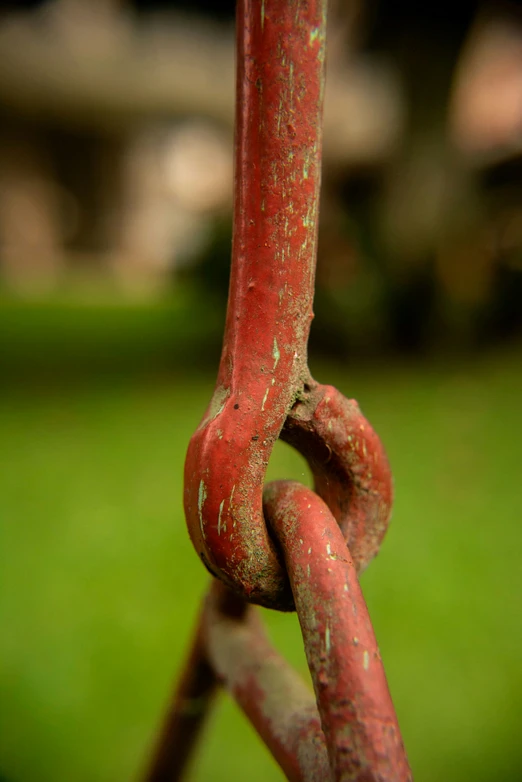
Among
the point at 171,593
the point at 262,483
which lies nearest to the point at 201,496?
the point at 262,483

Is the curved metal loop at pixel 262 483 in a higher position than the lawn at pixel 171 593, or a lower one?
higher

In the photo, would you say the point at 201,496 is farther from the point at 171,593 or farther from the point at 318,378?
the point at 318,378

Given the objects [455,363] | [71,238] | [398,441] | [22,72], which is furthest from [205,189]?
[398,441]

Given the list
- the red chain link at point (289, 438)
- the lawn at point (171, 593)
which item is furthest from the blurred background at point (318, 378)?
the red chain link at point (289, 438)

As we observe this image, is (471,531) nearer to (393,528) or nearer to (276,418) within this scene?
(393,528)

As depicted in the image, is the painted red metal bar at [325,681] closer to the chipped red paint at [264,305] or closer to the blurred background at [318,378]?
the chipped red paint at [264,305]

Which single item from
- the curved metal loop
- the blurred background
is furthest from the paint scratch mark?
the blurred background
